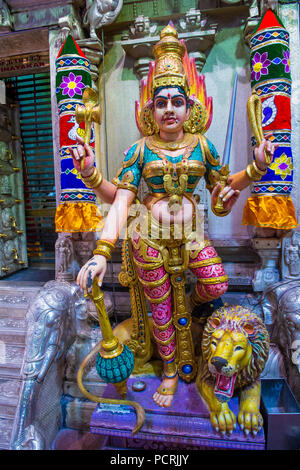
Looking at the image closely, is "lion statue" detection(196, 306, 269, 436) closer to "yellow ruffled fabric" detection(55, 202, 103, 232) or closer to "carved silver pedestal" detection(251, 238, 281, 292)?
"carved silver pedestal" detection(251, 238, 281, 292)

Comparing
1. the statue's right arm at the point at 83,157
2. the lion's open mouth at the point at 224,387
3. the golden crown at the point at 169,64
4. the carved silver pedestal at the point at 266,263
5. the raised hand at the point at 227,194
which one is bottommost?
the lion's open mouth at the point at 224,387

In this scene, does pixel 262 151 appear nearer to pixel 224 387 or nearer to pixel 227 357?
pixel 227 357

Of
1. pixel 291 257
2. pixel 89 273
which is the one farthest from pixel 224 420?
pixel 291 257

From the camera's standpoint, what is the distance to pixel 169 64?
1966mm

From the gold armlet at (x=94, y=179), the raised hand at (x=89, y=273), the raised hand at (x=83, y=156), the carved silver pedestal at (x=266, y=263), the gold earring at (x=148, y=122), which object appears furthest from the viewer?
the carved silver pedestal at (x=266, y=263)

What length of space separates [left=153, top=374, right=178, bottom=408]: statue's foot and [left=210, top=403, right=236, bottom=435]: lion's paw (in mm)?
285

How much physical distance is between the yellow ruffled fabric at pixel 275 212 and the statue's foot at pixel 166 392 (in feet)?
4.62

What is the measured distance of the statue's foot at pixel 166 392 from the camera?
2.03 metres

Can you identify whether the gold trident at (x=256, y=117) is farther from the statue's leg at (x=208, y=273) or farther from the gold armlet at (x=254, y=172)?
the statue's leg at (x=208, y=273)

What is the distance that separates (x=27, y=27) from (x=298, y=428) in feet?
13.7

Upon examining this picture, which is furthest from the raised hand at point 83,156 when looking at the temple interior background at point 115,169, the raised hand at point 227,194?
the raised hand at point 227,194

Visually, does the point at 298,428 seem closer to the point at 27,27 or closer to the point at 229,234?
the point at 229,234

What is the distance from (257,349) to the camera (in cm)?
192

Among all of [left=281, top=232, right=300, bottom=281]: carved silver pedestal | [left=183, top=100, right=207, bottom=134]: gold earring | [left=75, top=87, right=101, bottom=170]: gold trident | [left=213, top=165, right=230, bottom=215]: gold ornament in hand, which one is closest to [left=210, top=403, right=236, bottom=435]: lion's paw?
[left=213, top=165, right=230, bottom=215]: gold ornament in hand
